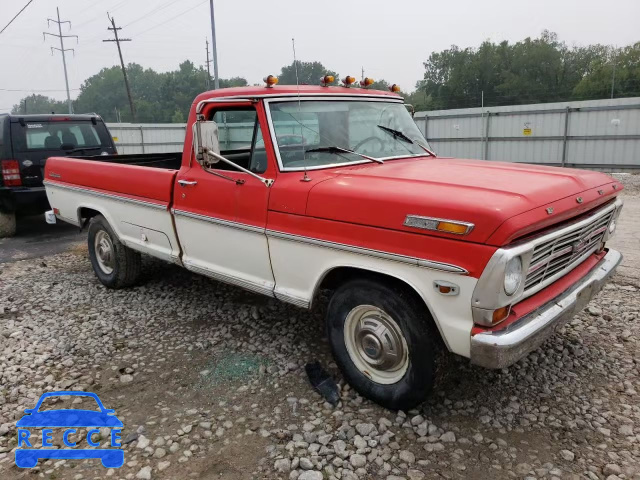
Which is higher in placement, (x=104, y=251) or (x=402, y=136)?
(x=402, y=136)

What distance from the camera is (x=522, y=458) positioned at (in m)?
2.87

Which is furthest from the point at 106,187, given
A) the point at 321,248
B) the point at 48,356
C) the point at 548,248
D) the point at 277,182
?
the point at 548,248

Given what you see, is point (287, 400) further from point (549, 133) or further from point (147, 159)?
point (549, 133)

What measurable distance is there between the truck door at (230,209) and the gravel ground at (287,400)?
28.1 inches

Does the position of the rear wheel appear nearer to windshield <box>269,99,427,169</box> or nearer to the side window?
the side window

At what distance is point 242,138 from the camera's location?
14.8 ft

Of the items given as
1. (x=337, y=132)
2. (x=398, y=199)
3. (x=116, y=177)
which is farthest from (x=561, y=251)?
(x=116, y=177)

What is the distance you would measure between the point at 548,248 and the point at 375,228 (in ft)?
3.30

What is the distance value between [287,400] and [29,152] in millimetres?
6939

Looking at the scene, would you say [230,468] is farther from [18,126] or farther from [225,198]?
[18,126]

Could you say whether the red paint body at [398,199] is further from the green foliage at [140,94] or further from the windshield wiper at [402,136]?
the green foliage at [140,94]

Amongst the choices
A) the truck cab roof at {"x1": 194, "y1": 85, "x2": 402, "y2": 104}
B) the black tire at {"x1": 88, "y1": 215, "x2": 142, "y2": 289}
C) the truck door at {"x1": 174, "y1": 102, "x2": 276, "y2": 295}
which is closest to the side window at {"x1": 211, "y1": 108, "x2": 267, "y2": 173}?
the truck door at {"x1": 174, "y1": 102, "x2": 276, "y2": 295}

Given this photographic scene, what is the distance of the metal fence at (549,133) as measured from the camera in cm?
1498

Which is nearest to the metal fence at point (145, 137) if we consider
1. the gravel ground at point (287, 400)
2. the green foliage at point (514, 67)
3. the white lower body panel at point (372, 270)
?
the gravel ground at point (287, 400)
